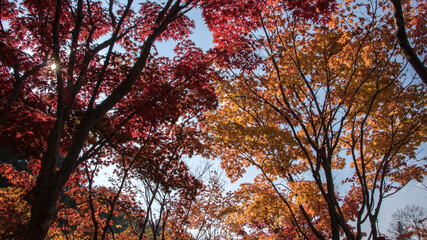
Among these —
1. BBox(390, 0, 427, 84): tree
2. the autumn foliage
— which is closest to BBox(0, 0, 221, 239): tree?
the autumn foliage

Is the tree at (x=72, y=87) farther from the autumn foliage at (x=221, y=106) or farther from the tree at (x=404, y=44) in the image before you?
the tree at (x=404, y=44)

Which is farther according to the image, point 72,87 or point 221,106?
point 221,106

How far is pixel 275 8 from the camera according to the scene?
22.5ft

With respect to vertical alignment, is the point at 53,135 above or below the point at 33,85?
below

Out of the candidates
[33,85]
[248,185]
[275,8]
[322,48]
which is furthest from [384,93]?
[33,85]

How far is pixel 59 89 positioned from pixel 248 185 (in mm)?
6181

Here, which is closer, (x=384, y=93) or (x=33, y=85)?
(x=33, y=85)

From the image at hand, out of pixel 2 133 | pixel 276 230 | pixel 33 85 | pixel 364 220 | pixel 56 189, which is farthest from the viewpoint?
pixel 276 230

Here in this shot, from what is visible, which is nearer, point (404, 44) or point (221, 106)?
point (404, 44)

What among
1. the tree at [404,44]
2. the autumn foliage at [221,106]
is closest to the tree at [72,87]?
the autumn foliage at [221,106]

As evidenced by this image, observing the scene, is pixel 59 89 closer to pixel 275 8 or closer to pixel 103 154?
pixel 103 154

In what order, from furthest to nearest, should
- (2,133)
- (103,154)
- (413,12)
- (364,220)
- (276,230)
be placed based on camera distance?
(276,230) → (103,154) → (413,12) → (364,220) → (2,133)

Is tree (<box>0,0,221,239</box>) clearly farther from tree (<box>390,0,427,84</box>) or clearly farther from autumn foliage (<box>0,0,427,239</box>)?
tree (<box>390,0,427,84</box>)

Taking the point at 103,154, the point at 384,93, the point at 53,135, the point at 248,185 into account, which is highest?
the point at 384,93
